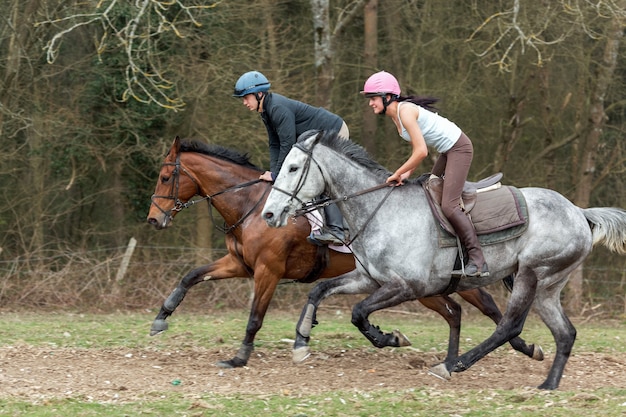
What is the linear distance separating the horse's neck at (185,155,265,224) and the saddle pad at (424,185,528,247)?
6.62ft

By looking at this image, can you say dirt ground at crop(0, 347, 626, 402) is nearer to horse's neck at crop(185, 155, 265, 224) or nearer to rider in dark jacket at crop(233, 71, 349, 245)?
rider in dark jacket at crop(233, 71, 349, 245)

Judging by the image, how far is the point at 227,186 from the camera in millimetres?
8789

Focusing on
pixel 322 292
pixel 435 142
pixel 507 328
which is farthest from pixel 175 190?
pixel 507 328

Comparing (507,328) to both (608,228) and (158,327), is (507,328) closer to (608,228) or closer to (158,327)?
(608,228)

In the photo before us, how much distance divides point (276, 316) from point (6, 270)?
4.67 m

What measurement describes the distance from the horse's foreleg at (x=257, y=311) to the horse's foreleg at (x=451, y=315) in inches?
58.6

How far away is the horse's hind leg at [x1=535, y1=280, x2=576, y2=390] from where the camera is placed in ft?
24.4

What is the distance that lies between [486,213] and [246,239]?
2.34 m

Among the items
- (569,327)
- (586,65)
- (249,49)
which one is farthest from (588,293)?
(569,327)

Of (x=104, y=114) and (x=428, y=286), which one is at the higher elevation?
(x=104, y=114)

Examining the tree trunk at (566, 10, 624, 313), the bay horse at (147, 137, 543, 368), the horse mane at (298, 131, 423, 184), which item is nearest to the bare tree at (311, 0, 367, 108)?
the tree trunk at (566, 10, 624, 313)

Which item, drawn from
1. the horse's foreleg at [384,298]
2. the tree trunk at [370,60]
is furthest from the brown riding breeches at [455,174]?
the tree trunk at [370,60]

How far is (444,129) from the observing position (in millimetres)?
7289

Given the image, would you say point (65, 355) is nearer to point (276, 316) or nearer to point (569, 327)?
point (569, 327)
